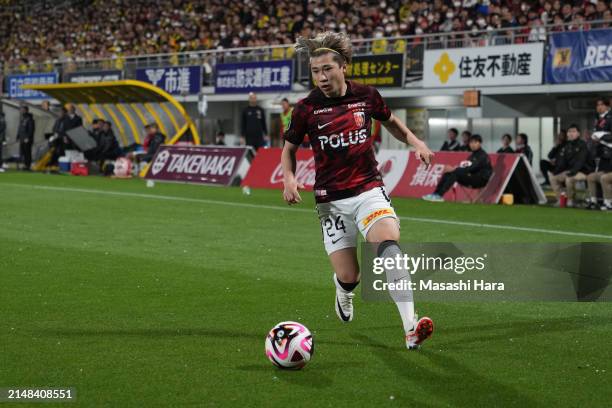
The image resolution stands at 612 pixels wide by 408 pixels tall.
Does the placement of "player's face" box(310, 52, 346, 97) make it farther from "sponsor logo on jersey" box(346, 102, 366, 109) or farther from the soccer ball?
the soccer ball

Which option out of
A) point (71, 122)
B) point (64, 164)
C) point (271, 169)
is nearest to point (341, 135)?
point (271, 169)

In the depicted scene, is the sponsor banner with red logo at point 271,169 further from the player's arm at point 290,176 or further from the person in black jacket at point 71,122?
the player's arm at point 290,176

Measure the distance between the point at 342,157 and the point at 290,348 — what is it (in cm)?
162

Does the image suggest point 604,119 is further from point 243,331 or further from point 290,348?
point 290,348

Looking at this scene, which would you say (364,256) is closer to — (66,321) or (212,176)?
(66,321)

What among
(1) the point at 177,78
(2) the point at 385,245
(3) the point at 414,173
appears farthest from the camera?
(1) the point at 177,78

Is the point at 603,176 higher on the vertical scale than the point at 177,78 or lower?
lower

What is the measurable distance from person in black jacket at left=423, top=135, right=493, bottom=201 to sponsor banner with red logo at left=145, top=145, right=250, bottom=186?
22.7ft

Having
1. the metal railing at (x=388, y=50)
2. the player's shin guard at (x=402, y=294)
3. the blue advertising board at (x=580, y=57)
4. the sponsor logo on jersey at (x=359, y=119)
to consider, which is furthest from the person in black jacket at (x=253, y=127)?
the player's shin guard at (x=402, y=294)

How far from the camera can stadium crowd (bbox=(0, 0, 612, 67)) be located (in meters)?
28.0

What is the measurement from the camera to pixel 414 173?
22938 mm

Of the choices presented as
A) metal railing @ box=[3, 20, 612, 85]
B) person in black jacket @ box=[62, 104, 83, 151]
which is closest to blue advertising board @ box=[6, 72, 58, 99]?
metal railing @ box=[3, 20, 612, 85]

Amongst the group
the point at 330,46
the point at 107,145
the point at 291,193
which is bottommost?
the point at 107,145

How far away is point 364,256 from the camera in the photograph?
25.1ft
